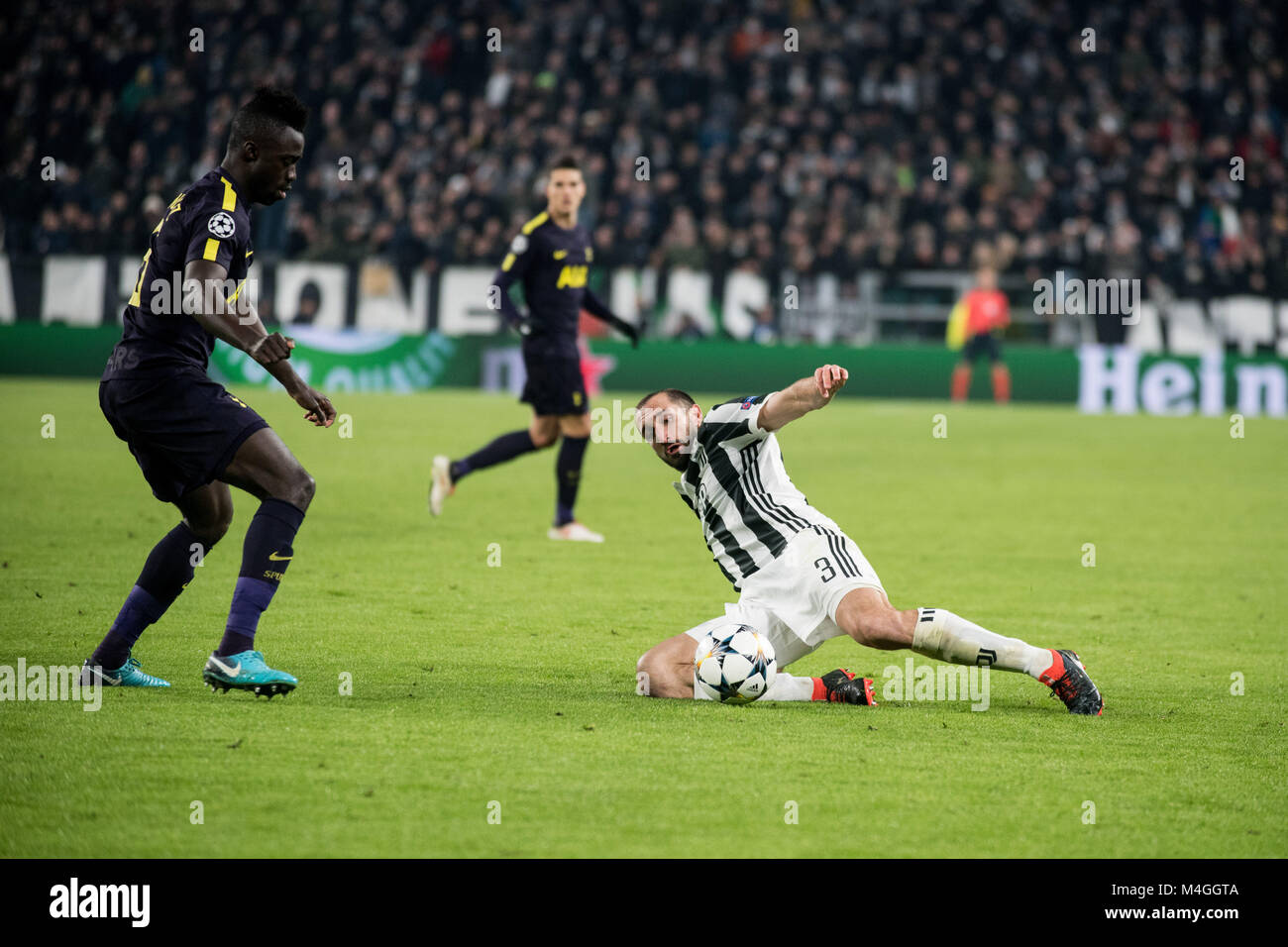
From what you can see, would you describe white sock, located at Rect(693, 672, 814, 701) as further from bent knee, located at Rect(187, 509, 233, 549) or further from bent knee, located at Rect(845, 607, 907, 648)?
bent knee, located at Rect(187, 509, 233, 549)

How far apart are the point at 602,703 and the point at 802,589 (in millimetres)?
851

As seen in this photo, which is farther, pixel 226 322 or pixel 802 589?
pixel 802 589

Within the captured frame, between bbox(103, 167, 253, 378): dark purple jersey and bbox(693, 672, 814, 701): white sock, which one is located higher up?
bbox(103, 167, 253, 378): dark purple jersey

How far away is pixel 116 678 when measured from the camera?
5.84 meters

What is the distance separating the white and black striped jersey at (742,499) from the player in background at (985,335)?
60.2 ft

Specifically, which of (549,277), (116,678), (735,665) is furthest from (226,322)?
(549,277)

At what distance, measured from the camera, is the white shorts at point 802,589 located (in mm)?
5879

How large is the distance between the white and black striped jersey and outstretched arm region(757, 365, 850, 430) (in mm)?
283

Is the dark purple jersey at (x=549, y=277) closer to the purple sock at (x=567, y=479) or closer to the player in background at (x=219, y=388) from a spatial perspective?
the purple sock at (x=567, y=479)

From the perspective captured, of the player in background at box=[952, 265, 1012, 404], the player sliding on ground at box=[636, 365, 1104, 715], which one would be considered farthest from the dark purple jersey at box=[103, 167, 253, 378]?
the player in background at box=[952, 265, 1012, 404]

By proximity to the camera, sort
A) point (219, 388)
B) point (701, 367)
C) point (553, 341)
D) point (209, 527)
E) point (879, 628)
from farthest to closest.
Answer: point (701, 367)
point (553, 341)
point (209, 527)
point (219, 388)
point (879, 628)

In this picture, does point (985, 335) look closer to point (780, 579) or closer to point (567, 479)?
point (567, 479)

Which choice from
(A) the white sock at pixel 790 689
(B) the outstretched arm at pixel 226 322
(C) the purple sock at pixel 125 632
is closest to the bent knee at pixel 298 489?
(B) the outstretched arm at pixel 226 322

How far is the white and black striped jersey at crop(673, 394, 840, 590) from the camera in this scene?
600cm
